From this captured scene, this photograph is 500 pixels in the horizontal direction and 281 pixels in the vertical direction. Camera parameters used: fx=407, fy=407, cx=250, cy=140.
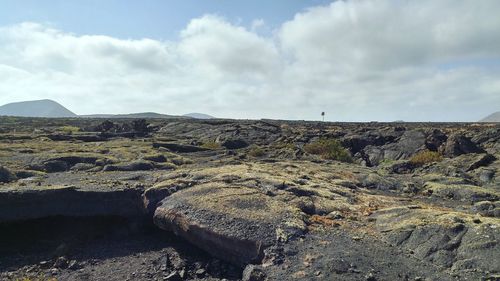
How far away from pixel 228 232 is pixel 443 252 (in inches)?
345

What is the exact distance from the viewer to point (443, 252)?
51.4 feet

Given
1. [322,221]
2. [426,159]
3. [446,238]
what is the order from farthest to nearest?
1. [426,159]
2. [322,221]
3. [446,238]

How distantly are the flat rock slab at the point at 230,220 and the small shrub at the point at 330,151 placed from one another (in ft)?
85.6

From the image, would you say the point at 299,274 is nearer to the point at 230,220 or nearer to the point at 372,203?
the point at 230,220

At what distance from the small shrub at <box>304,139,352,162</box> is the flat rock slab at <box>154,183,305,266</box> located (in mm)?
26079

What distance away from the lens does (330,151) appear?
49.0 metres

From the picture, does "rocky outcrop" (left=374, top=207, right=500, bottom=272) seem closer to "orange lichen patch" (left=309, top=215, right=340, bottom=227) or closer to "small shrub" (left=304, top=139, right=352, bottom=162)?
"orange lichen patch" (left=309, top=215, right=340, bottom=227)

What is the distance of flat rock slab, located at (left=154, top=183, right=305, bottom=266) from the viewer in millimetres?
17594

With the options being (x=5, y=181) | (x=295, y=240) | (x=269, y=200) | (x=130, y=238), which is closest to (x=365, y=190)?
(x=269, y=200)

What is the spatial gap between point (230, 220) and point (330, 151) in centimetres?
3199

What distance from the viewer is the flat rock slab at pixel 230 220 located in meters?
17.6

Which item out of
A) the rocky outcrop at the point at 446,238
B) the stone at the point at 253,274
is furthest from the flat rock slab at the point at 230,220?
the rocky outcrop at the point at 446,238

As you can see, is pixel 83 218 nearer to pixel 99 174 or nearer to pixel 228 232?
pixel 99 174

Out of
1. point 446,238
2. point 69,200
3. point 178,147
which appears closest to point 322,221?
point 446,238
